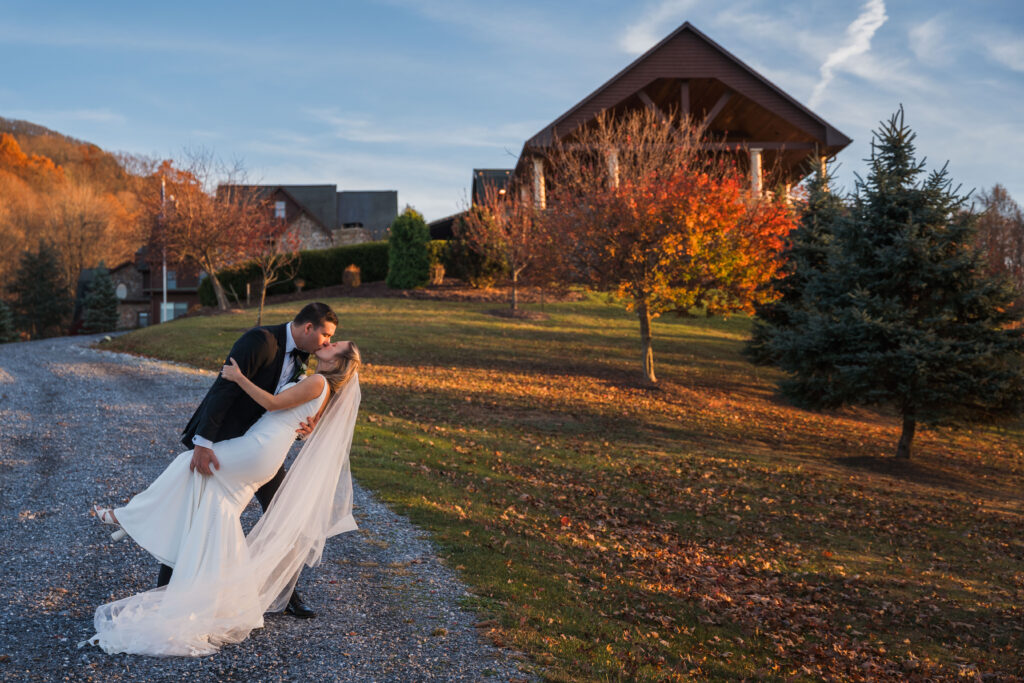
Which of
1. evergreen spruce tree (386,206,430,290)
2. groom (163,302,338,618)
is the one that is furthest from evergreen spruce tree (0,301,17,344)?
groom (163,302,338,618)

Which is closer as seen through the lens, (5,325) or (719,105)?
(719,105)

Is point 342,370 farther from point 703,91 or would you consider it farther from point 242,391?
point 703,91

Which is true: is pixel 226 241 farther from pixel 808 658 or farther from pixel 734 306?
pixel 808 658

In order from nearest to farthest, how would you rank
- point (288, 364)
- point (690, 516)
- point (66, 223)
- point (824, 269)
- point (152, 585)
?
1. point (288, 364)
2. point (152, 585)
3. point (690, 516)
4. point (824, 269)
5. point (66, 223)

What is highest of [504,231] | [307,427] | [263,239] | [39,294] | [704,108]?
[704,108]

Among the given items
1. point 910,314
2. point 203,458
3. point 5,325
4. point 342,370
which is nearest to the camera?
point 203,458

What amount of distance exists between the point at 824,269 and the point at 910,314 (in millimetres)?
5491

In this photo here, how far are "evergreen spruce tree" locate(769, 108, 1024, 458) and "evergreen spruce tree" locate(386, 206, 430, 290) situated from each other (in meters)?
20.8

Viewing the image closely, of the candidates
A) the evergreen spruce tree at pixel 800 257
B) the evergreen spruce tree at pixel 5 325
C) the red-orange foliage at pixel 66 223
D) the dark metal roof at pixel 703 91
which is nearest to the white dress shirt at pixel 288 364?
the evergreen spruce tree at pixel 800 257

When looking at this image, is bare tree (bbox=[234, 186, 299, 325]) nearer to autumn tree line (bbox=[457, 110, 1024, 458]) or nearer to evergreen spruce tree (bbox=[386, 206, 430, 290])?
evergreen spruce tree (bbox=[386, 206, 430, 290])

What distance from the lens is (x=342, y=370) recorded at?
5.18 meters

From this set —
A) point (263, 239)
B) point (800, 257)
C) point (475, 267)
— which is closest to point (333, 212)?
point (263, 239)

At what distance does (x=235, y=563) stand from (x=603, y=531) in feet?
17.3

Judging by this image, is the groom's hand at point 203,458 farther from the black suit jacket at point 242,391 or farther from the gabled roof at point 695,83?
the gabled roof at point 695,83
